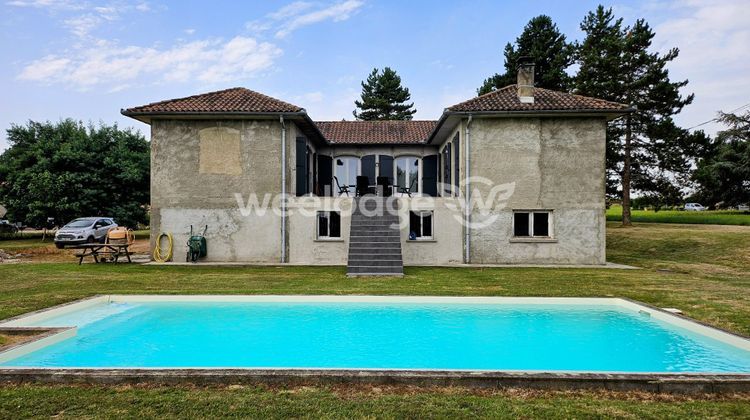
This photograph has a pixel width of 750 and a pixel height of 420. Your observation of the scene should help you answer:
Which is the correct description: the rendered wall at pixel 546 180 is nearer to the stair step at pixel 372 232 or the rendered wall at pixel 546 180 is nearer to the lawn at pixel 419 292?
the lawn at pixel 419 292

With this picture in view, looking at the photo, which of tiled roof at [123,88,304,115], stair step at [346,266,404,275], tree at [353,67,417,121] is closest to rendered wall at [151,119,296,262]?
tiled roof at [123,88,304,115]

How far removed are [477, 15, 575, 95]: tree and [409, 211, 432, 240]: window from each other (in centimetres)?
2444

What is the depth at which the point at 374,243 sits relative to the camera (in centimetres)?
1616

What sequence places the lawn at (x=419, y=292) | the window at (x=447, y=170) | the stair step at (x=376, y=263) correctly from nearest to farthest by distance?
1. the lawn at (x=419, y=292)
2. the stair step at (x=376, y=263)
3. the window at (x=447, y=170)

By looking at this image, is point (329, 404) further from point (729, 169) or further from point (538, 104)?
point (729, 169)

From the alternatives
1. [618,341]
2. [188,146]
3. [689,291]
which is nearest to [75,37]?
[188,146]

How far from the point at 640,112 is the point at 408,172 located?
20853 millimetres

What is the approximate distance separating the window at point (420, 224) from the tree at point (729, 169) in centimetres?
2703

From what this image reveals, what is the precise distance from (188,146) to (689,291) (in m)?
17.6

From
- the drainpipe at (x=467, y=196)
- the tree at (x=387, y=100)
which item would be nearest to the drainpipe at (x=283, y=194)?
the drainpipe at (x=467, y=196)

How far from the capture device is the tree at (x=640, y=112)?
32031mm

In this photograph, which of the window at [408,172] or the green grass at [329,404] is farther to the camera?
the window at [408,172]

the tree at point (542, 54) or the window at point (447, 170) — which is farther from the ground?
the tree at point (542, 54)

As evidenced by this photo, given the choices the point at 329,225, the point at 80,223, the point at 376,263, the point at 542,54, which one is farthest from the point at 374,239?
the point at 542,54
